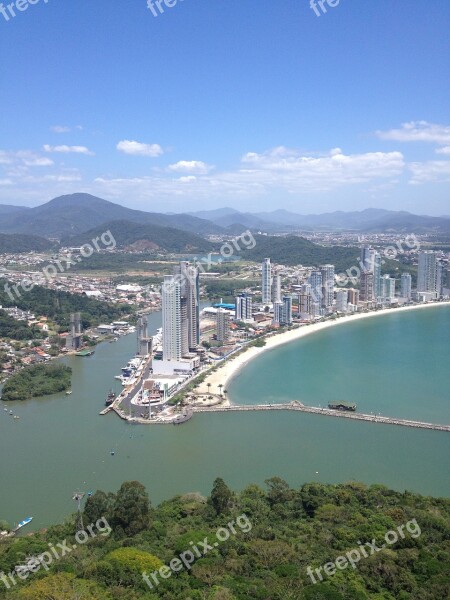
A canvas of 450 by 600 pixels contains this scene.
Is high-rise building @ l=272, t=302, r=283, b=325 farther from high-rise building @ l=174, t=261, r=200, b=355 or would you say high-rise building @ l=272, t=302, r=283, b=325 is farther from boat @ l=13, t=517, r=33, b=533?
boat @ l=13, t=517, r=33, b=533

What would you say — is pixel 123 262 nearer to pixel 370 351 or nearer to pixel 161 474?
pixel 370 351

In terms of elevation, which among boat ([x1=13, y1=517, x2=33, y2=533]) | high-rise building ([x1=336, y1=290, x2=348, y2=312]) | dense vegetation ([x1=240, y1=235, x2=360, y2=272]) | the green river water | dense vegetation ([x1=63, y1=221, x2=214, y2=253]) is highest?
dense vegetation ([x1=63, y1=221, x2=214, y2=253])

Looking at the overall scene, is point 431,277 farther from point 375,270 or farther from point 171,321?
point 171,321

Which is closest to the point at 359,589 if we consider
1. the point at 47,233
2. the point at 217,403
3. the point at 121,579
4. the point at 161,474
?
the point at 121,579

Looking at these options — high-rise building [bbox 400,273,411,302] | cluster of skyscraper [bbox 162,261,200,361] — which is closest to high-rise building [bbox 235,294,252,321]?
cluster of skyscraper [bbox 162,261,200,361]

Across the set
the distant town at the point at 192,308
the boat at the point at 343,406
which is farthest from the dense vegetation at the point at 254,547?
the distant town at the point at 192,308

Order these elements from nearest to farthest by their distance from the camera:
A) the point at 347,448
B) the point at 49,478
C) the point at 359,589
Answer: the point at 359,589 < the point at 49,478 < the point at 347,448

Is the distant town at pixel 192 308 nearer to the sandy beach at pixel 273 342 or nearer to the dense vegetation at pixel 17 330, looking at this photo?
the dense vegetation at pixel 17 330
